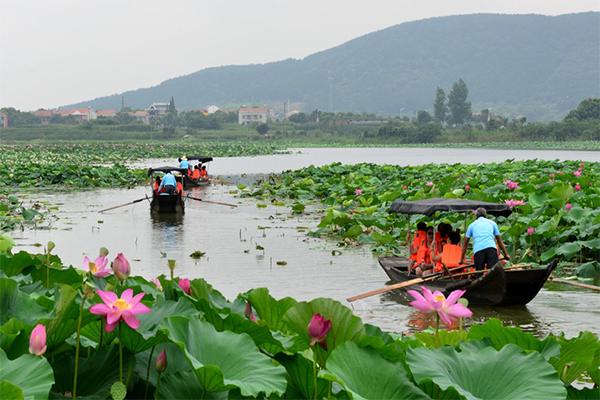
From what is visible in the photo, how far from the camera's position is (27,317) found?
7.52 feet

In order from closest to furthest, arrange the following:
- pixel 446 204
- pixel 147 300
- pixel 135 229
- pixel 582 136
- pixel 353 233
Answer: pixel 147 300
pixel 446 204
pixel 353 233
pixel 135 229
pixel 582 136

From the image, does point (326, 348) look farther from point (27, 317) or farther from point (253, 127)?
point (253, 127)

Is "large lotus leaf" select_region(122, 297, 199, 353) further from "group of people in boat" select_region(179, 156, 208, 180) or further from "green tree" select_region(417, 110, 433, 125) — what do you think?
"green tree" select_region(417, 110, 433, 125)

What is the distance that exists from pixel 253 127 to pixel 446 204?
357ft

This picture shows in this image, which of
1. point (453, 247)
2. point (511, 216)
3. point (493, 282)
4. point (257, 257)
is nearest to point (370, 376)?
point (493, 282)

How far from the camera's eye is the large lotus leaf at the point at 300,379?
1.94 metres

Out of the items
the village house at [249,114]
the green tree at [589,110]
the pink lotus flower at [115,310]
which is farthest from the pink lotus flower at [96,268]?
the village house at [249,114]

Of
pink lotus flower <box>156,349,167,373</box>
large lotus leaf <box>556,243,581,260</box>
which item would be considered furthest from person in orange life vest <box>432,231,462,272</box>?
pink lotus flower <box>156,349,167,373</box>

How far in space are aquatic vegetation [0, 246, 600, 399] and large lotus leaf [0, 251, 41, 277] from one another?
1.25 m

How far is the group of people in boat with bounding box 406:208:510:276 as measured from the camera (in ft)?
25.5

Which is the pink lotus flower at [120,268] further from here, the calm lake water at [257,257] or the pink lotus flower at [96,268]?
the calm lake water at [257,257]

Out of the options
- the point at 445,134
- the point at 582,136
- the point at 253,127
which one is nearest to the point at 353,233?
the point at 582,136

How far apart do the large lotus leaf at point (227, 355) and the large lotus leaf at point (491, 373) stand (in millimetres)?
413

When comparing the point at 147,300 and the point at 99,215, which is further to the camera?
the point at 99,215
